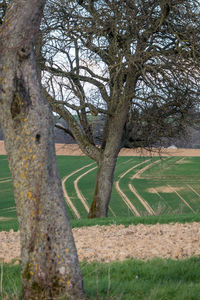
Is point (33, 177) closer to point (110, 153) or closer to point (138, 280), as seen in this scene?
point (138, 280)

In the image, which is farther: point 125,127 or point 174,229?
point 125,127

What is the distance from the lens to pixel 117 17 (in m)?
12.6

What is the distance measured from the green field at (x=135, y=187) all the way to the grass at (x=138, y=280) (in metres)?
13.9

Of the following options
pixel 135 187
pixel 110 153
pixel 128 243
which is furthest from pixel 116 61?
pixel 135 187

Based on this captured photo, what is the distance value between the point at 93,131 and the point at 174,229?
644 centimetres

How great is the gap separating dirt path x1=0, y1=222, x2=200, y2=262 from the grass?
24.6 inches

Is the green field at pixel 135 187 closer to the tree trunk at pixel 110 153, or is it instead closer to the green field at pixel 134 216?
the green field at pixel 134 216

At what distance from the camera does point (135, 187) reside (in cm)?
3106

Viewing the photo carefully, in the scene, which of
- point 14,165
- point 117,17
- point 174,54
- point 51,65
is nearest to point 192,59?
point 174,54

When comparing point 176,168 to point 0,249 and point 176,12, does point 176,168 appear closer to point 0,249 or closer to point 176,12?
point 176,12

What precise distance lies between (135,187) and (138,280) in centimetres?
2546

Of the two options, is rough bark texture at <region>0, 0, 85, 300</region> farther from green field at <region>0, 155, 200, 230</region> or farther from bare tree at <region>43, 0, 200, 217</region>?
green field at <region>0, 155, 200, 230</region>

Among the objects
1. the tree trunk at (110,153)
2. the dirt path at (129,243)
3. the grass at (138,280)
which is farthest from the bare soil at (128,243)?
the tree trunk at (110,153)

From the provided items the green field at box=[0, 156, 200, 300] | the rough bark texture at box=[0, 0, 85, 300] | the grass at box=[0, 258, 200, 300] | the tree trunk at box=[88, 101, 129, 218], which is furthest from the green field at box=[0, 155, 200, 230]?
the rough bark texture at box=[0, 0, 85, 300]
